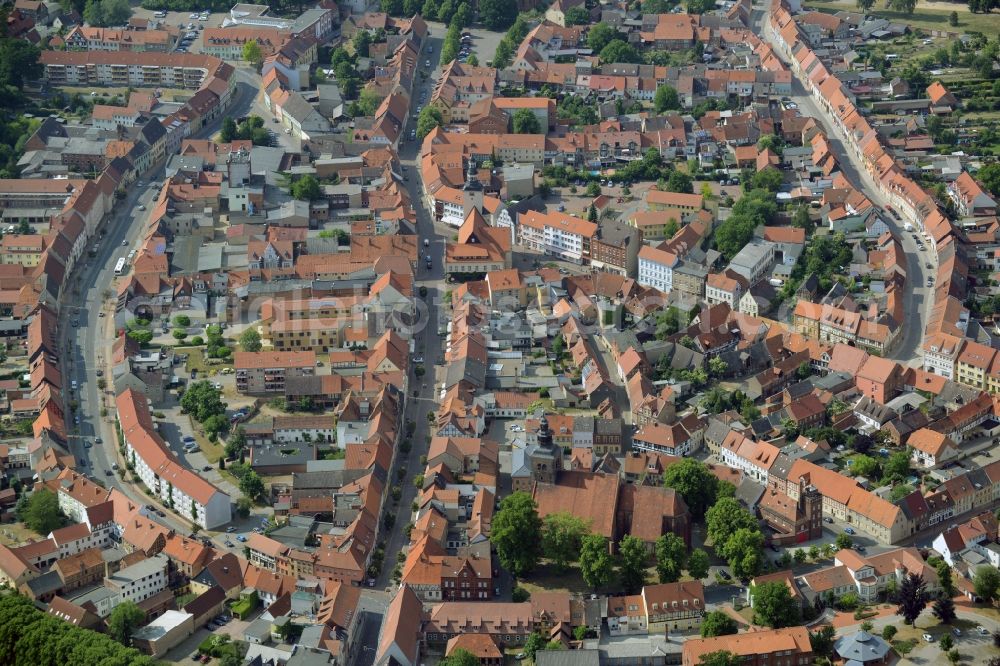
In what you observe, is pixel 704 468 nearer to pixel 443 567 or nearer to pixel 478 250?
pixel 443 567

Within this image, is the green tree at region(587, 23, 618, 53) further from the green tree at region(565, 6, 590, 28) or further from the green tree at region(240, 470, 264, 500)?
the green tree at region(240, 470, 264, 500)

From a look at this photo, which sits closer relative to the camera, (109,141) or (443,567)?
(443,567)

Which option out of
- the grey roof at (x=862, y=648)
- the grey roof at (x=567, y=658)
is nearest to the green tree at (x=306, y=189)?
the grey roof at (x=567, y=658)

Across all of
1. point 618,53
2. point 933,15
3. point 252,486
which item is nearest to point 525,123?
point 618,53

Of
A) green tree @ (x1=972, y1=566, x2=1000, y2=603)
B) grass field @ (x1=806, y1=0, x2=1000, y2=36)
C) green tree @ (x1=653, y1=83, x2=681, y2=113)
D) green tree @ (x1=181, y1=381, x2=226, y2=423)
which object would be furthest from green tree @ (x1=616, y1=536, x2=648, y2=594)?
grass field @ (x1=806, y1=0, x2=1000, y2=36)

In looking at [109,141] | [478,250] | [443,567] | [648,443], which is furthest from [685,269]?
[109,141]

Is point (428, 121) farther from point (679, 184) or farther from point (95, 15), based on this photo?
point (95, 15)

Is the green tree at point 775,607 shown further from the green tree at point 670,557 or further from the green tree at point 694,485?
the green tree at point 694,485
